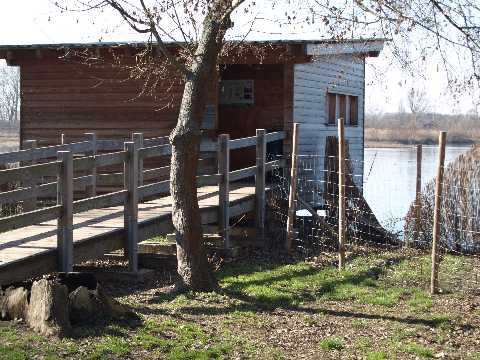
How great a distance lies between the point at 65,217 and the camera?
10.0m

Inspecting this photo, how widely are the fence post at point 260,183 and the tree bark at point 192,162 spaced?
4.78 meters

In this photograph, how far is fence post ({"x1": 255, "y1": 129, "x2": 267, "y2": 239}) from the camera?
49.8ft

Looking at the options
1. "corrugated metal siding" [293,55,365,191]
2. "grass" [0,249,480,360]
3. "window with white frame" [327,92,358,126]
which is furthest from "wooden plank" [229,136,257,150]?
"window with white frame" [327,92,358,126]

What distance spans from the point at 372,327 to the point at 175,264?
14.5 feet

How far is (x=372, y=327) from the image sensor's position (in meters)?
8.87

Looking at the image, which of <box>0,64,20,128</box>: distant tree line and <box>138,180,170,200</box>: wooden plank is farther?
<box>0,64,20,128</box>: distant tree line

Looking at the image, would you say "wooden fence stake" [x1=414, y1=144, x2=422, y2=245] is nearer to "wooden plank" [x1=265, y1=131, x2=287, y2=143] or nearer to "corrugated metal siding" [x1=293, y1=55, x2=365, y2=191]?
"corrugated metal siding" [x1=293, y1=55, x2=365, y2=191]

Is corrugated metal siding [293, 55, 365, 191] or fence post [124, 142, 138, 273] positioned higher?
corrugated metal siding [293, 55, 365, 191]

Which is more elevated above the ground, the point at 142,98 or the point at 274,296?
the point at 142,98

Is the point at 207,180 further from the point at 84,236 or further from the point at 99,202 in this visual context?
the point at 84,236

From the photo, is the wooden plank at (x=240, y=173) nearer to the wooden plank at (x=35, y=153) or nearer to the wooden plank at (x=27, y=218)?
the wooden plank at (x=35, y=153)

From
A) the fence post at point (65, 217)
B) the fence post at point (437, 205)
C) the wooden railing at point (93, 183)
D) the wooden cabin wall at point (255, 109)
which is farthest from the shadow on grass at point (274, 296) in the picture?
the wooden cabin wall at point (255, 109)

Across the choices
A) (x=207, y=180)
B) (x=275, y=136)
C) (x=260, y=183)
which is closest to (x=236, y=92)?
(x=275, y=136)

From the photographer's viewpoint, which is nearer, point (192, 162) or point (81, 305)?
point (81, 305)
